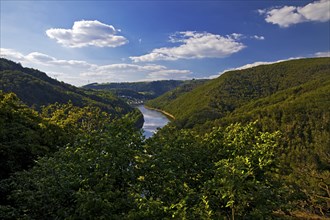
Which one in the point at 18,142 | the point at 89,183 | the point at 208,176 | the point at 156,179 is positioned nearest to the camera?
the point at 89,183

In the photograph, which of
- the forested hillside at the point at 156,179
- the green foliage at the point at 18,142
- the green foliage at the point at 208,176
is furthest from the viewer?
the green foliage at the point at 18,142

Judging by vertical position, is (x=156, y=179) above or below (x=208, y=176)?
above

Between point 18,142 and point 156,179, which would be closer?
point 156,179

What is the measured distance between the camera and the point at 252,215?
36.0 feet

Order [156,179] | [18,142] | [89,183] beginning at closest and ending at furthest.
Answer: [89,183]
[156,179]
[18,142]

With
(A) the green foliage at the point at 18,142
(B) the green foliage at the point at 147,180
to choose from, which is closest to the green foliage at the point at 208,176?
(B) the green foliage at the point at 147,180

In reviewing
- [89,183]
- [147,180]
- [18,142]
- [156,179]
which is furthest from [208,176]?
[18,142]

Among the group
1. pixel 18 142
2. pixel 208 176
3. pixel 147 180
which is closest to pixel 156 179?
pixel 147 180

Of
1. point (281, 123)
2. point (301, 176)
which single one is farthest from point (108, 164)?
point (281, 123)

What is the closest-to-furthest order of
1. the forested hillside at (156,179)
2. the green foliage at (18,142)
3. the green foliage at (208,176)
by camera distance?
the green foliage at (208,176), the forested hillside at (156,179), the green foliage at (18,142)

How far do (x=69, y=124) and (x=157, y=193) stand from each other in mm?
27789

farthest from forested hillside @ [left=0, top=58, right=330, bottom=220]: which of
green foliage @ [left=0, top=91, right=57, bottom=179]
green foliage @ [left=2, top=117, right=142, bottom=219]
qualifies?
green foliage @ [left=0, top=91, right=57, bottom=179]

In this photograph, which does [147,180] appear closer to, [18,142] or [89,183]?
[89,183]

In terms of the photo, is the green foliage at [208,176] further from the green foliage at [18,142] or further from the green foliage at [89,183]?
the green foliage at [18,142]
